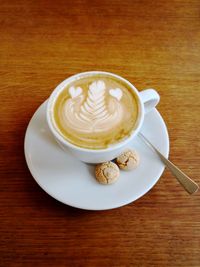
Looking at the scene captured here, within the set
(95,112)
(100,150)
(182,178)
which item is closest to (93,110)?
(95,112)

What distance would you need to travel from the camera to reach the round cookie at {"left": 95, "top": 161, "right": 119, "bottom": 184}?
782 millimetres

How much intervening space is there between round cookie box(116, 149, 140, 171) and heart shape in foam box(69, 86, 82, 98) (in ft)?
0.73

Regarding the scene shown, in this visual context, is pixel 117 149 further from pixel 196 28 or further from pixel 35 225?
pixel 196 28

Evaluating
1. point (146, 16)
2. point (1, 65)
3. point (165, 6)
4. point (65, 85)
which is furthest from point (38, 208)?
point (165, 6)

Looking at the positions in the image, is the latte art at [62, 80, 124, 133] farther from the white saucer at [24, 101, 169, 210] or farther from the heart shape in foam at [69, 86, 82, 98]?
the white saucer at [24, 101, 169, 210]

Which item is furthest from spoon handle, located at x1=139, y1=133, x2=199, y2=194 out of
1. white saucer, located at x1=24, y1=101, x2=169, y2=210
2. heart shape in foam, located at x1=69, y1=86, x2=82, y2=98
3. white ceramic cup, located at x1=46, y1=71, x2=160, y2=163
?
heart shape in foam, located at x1=69, y1=86, x2=82, y2=98

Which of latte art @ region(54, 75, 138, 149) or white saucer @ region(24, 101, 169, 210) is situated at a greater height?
latte art @ region(54, 75, 138, 149)

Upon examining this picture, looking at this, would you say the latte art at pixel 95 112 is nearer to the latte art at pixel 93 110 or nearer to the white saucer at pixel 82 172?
the latte art at pixel 93 110

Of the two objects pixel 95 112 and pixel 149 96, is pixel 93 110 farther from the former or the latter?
pixel 149 96

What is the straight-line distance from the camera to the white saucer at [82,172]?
30.1 inches

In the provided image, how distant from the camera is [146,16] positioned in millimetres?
1248

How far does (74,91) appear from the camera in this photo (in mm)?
862

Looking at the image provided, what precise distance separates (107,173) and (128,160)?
3.0 inches

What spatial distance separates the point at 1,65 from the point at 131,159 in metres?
0.63
